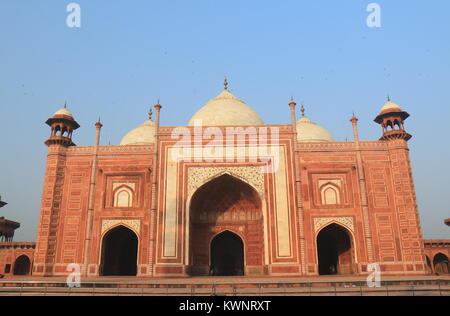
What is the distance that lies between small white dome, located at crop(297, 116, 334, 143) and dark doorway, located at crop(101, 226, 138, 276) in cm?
1060

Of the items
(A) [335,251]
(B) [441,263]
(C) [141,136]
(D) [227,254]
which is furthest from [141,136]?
(B) [441,263]

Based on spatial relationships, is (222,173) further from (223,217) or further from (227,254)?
(227,254)

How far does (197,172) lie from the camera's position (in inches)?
641

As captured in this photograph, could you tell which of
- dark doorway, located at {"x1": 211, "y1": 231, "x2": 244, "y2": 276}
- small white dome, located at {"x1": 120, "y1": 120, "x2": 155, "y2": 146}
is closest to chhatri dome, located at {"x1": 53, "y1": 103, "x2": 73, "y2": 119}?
small white dome, located at {"x1": 120, "y1": 120, "x2": 155, "y2": 146}

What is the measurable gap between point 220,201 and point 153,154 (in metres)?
3.73

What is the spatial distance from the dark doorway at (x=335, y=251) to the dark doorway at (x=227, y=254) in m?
3.73

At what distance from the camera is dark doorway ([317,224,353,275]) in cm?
1621

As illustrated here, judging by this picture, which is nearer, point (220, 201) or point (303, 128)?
point (220, 201)

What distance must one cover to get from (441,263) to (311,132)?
10.7m

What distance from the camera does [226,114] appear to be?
18.9 m
